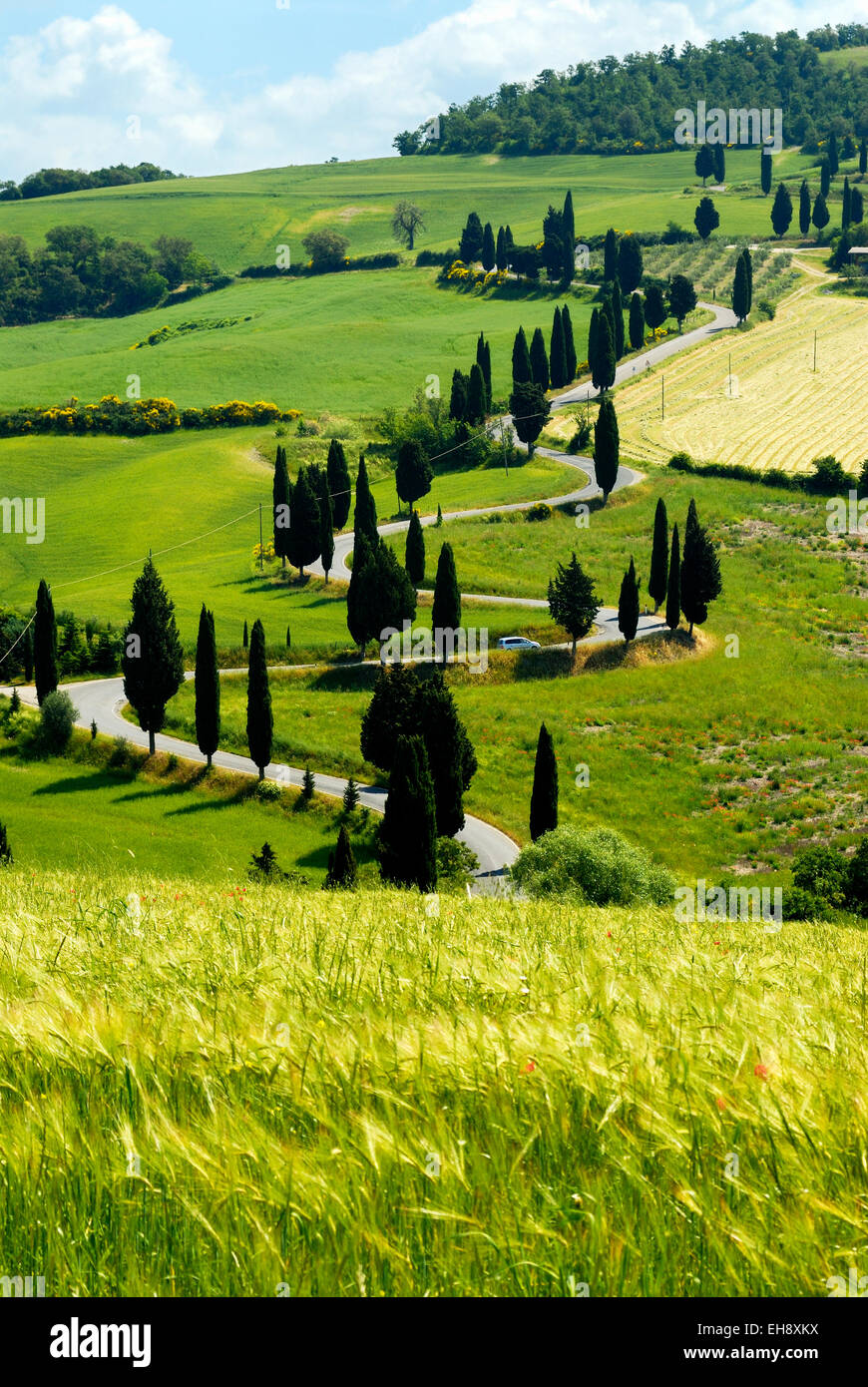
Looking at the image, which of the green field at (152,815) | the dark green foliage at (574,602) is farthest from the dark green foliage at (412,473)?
the green field at (152,815)

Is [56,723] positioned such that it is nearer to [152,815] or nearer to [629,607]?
[152,815]

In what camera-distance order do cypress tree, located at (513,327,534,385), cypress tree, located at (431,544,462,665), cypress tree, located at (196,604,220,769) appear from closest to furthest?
cypress tree, located at (196,604,220,769)
cypress tree, located at (431,544,462,665)
cypress tree, located at (513,327,534,385)

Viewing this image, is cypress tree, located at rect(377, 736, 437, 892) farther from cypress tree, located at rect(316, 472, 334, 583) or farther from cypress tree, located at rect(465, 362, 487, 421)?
cypress tree, located at rect(465, 362, 487, 421)

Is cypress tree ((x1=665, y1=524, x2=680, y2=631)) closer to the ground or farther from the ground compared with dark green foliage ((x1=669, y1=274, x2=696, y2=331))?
closer to the ground

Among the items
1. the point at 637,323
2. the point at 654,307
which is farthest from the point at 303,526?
the point at 654,307

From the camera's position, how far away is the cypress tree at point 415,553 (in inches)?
3834

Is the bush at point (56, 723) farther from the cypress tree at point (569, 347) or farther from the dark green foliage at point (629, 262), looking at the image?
the dark green foliage at point (629, 262)

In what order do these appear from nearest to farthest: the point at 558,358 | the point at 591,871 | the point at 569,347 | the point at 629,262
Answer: the point at 591,871
the point at 558,358
the point at 569,347
the point at 629,262

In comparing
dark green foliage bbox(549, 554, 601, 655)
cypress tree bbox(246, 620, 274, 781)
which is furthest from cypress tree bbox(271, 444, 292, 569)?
cypress tree bbox(246, 620, 274, 781)

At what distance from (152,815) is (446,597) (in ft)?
101

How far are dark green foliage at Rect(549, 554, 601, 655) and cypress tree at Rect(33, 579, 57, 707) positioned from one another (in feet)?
106

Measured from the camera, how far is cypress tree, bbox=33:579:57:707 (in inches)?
2795

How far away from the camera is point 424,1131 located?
590 cm
